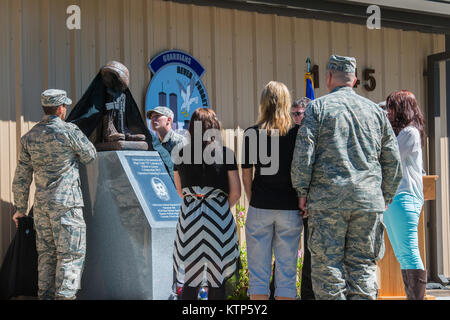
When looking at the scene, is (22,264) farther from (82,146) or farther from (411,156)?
(411,156)

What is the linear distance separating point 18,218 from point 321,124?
2.94 meters

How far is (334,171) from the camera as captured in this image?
389 cm

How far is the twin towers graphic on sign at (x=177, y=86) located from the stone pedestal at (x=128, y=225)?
1229mm

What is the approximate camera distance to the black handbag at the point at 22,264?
18.1ft

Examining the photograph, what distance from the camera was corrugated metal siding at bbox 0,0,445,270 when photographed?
239 inches

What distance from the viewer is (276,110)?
14.2 ft

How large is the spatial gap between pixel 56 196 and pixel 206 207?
145 centimetres

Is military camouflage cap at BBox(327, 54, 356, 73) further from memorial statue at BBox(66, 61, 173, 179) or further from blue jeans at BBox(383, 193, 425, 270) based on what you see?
memorial statue at BBox(66, 61, 173, 179)

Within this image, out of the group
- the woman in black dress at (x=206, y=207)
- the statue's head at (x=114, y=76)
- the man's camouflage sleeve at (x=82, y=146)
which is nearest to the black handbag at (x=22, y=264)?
the man's camouflage sleeve at (x=82, y=146)

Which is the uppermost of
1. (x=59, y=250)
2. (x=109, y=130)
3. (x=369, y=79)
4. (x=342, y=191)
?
(x=369, y=79)

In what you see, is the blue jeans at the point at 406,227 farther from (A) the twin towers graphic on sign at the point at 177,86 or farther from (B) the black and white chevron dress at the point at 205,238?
(A) the twin towers graphic on sign at the point at 177,86

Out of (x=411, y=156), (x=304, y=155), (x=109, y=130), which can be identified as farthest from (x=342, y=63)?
(x=109, y=130)
